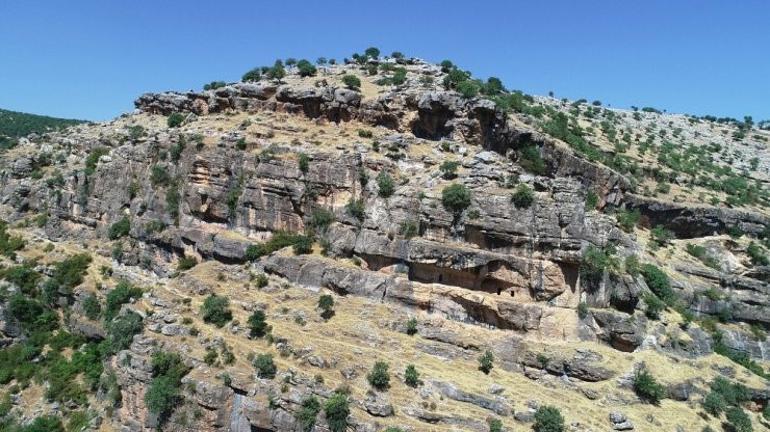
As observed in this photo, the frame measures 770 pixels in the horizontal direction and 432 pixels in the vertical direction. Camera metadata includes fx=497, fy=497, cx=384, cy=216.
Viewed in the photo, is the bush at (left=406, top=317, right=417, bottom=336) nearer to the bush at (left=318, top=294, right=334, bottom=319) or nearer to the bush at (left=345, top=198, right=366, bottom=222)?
the bush at (left=318, top=294, right=334, bottom=319)

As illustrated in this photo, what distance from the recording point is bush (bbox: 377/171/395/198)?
135ft

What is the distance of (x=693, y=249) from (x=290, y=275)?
44.2 meters

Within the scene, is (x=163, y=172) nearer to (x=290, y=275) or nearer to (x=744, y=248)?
(x=290, y=275)

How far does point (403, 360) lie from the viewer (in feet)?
109

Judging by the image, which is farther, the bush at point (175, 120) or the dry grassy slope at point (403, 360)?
the bush at point (175, 120)

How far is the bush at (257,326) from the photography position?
3453 cm

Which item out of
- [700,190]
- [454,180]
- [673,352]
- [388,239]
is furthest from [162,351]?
[700,190]

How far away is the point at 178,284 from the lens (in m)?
41.5

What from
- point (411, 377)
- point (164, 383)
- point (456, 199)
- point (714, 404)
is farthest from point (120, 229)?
point (714, 404)

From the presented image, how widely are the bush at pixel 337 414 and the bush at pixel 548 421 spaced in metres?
11.0

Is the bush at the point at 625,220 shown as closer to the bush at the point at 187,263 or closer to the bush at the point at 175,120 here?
the bush at the point at 187,263

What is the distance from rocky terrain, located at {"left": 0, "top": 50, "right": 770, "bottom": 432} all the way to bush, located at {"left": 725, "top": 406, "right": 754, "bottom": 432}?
0.13 m

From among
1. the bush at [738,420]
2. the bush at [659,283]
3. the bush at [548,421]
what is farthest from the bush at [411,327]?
the bush at [659,283]

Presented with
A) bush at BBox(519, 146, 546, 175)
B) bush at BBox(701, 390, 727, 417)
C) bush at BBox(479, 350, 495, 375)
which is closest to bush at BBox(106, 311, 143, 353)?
bush at BBox(479, 350, 495, 375)
